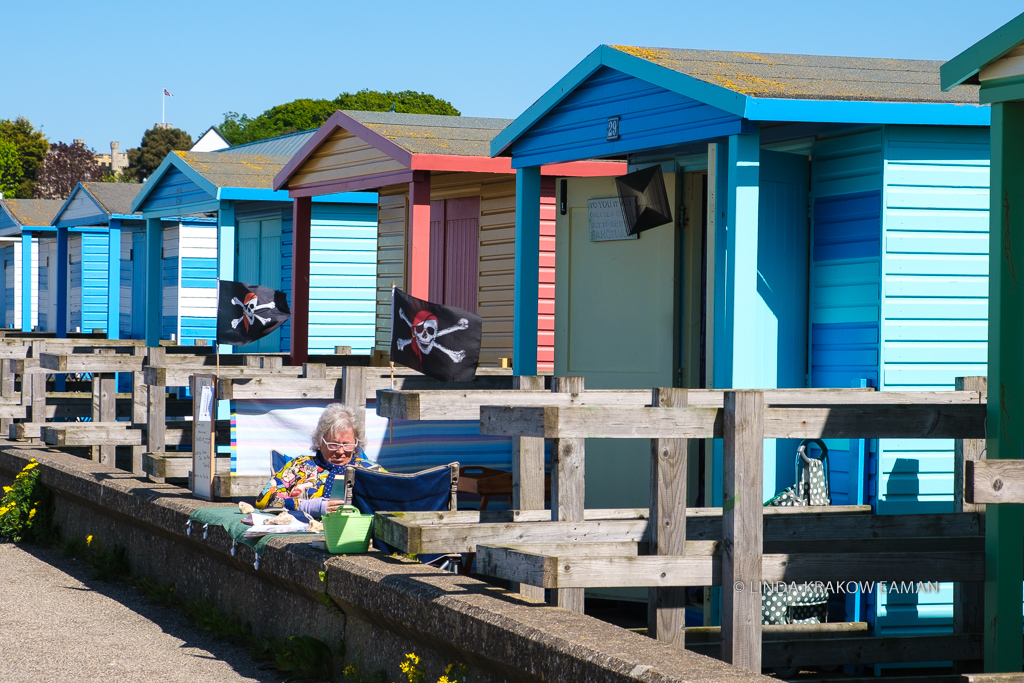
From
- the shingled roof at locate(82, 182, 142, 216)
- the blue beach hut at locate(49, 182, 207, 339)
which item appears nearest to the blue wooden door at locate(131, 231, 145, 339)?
the blue beach hut at locate(49, 182, 207, 339)

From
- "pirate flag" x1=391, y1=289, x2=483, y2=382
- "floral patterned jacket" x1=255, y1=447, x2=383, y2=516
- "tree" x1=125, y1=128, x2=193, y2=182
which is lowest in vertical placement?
"floral patterned jacket" x1=255, y1=447, x2=383, y2=516

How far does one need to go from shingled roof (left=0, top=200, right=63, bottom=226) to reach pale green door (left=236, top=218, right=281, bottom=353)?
25.4 feet

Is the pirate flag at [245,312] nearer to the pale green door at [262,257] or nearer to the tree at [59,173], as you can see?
the pale green door at [262,257]

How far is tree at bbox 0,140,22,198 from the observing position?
6638 centimetres

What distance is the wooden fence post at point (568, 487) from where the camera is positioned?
193 inches

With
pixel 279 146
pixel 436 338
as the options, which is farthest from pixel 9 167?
pixel 436 338

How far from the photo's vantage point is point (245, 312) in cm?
888

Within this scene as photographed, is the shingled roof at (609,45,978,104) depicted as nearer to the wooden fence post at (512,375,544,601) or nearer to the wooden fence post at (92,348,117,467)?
the wooden fence post at (512,375,544,601)

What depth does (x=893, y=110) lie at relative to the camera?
6.35 meters

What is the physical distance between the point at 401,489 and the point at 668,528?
215cm

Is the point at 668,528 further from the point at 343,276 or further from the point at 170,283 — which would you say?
the point at 170,283

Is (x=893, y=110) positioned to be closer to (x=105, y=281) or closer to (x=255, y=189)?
(x=255, y=189)

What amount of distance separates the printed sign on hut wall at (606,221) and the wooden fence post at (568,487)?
3412 mm

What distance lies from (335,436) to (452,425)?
1.19 meters
